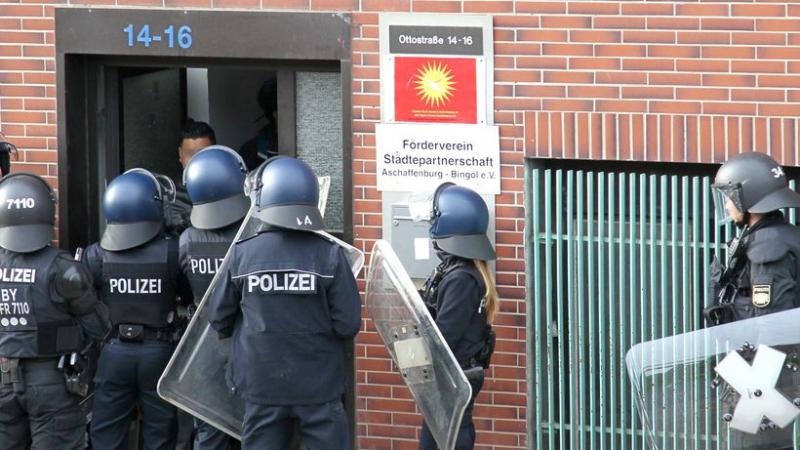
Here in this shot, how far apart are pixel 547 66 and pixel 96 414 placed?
10.0 ft

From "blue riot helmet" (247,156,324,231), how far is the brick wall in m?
1.02

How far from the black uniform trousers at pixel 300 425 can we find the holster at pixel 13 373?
1267 mm

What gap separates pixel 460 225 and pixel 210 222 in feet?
4.45

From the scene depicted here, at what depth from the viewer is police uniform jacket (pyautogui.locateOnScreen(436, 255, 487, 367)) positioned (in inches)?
293

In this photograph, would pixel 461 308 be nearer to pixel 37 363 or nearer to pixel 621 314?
pixel 621 314

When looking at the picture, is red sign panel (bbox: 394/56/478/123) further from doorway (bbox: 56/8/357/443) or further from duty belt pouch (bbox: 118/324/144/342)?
duty belt pouch (bbox: 118/324/144/342)

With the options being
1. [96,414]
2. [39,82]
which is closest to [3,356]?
[96,414]

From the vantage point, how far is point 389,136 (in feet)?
27.3

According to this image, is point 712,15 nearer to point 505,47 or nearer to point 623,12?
point 623,12

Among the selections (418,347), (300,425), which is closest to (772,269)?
(418,347)

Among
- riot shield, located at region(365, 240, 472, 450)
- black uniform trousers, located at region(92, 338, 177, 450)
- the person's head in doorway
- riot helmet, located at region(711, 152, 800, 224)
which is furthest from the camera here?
the person's head in doorway

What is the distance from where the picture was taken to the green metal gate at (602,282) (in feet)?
25.9

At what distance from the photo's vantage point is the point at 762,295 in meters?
6.97

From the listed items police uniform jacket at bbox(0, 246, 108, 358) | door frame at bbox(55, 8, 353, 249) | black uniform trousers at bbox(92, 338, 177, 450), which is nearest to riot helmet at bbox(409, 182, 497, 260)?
door frame at bbox(55, 8, 353, 249)
